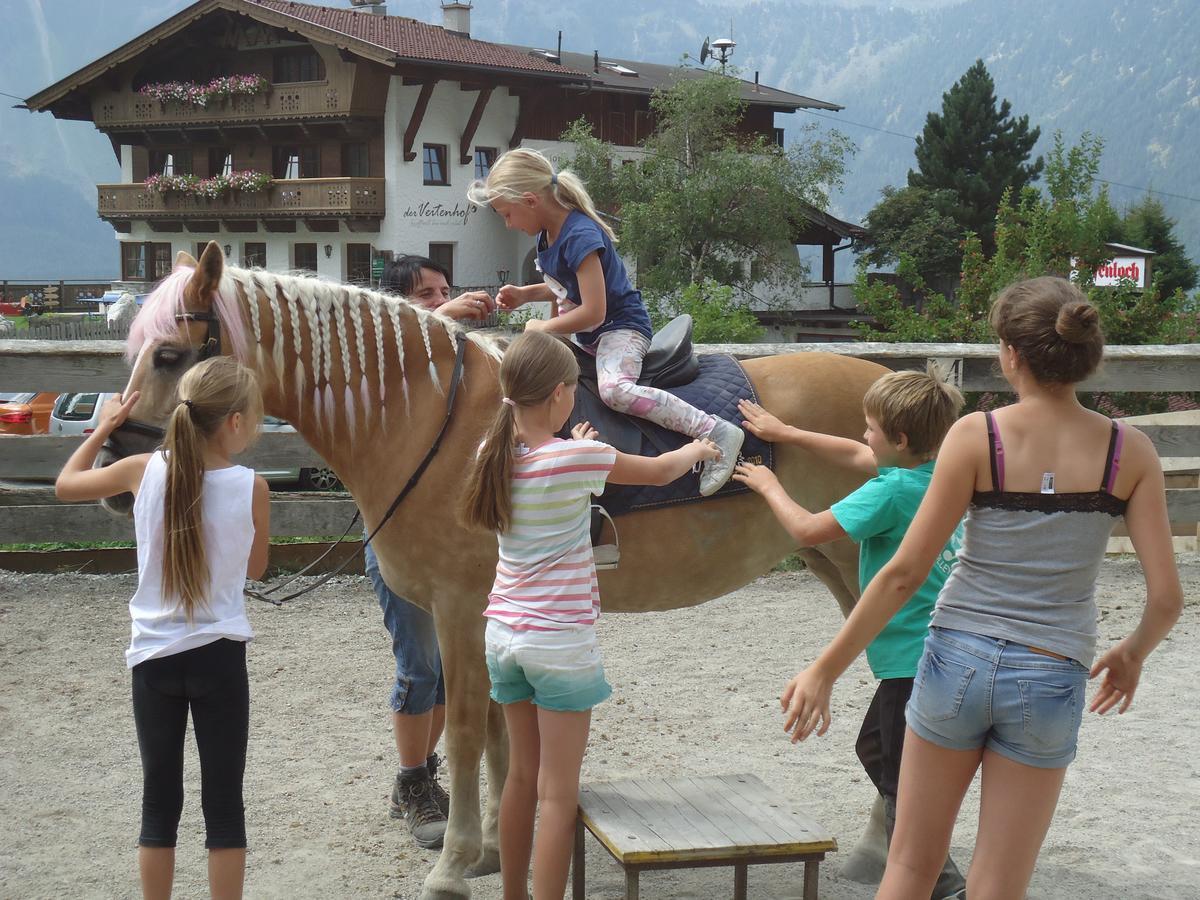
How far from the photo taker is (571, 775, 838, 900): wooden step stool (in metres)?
Answer: 3.04

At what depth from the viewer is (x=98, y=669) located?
568 centimetres

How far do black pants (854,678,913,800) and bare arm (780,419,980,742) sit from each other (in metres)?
0.55

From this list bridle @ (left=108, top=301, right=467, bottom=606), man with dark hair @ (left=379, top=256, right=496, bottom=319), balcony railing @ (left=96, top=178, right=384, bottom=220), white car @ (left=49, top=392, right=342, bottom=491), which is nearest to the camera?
bridle @ (left=108, top=301, right=467, bottom=606)

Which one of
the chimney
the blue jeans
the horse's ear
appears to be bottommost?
the blue jeans

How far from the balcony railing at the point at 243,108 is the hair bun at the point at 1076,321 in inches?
1342

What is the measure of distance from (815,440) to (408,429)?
1.20 m

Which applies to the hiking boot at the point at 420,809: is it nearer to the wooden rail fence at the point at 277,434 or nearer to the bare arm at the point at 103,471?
the bare arm at the point at 103,471

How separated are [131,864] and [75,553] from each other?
4118 mm

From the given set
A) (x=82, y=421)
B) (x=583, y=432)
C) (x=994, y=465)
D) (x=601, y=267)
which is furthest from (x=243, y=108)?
(x=994, y=465)

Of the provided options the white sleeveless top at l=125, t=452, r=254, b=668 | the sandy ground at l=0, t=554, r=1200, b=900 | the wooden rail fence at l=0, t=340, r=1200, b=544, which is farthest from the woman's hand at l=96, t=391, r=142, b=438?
the wooden rail fence at l=0, t=340, r=1200, b=544

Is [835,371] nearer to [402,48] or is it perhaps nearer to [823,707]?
[823,707]

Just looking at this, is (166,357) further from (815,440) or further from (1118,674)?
(1118,674)

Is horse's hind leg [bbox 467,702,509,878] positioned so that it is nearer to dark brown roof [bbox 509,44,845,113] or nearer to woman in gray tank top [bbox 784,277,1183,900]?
woman in gray tank top [bbox 784,277,1183,900]

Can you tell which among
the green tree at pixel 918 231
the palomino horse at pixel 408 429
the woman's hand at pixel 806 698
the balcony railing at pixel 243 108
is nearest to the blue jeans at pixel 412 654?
the palomino horse at pixel 408 429
